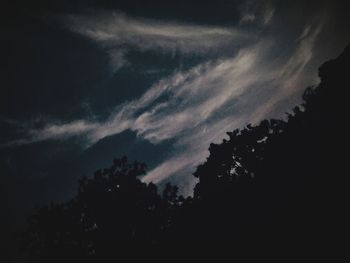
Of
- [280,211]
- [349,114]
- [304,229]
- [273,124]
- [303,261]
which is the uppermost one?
[273,124]

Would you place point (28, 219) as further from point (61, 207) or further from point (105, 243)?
point (105, 243)

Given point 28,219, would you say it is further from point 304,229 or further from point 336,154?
point 336,154

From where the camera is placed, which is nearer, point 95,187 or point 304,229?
point 304,229

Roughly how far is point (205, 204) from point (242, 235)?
20.4 ft

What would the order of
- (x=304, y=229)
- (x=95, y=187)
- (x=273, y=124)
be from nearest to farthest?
(x=304, y=229) → (x=95, y=187) → (x=273, y=124)

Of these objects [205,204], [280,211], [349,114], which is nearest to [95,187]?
[205,204]

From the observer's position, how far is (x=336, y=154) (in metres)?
24.2

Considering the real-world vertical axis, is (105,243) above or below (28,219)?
below

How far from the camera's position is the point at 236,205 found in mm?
29234

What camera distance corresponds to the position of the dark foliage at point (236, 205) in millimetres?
23281

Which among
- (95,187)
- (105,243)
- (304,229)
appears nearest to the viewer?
(304,229)

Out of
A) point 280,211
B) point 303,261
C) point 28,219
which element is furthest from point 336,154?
point 28,219

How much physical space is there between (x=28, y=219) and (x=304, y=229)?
26860 mm

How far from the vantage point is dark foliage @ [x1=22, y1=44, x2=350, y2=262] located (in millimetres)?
23281
